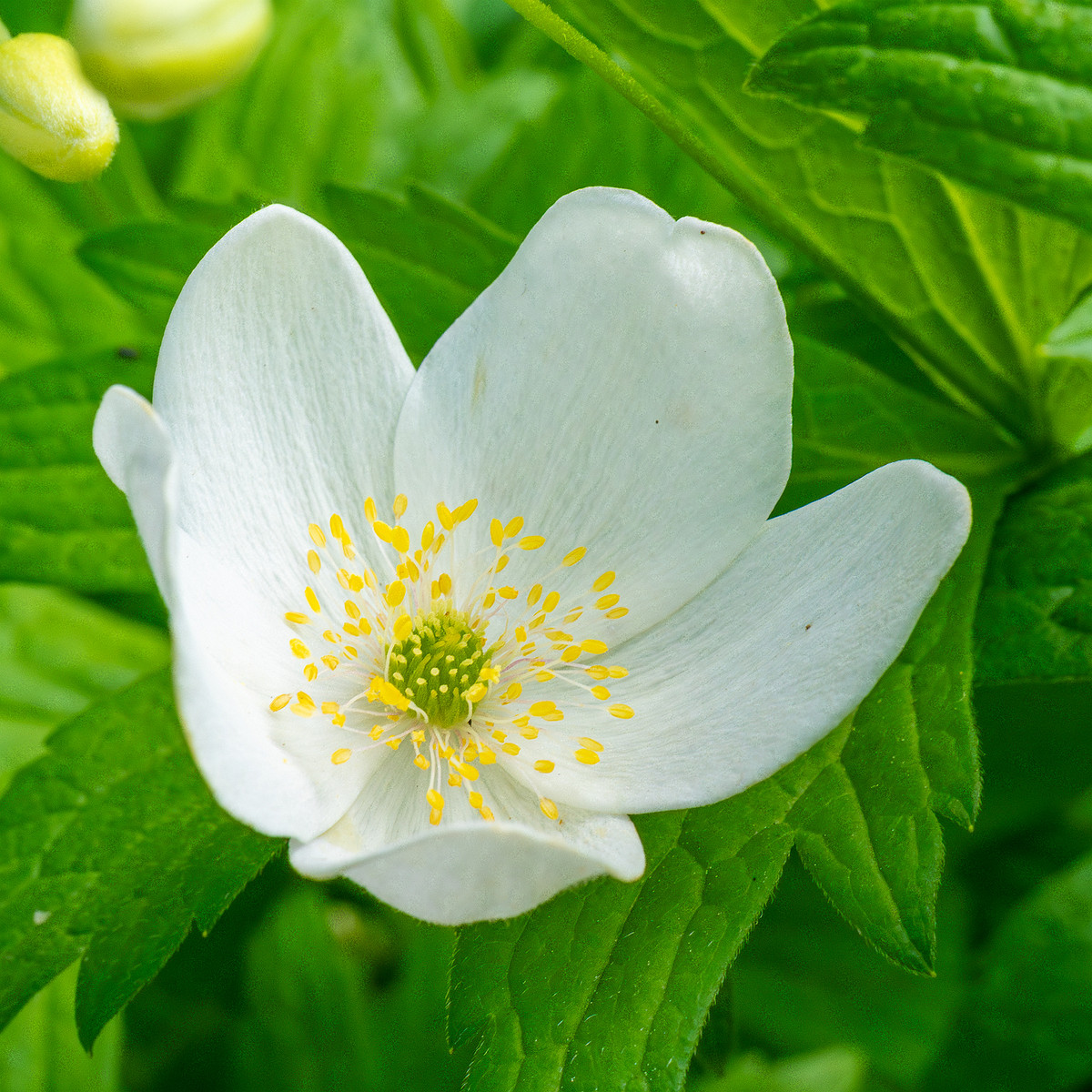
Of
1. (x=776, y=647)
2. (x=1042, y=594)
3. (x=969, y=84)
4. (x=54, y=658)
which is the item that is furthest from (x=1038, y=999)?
(x=54, y=658)

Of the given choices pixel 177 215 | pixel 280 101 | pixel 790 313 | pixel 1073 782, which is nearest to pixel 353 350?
pixel 177 215

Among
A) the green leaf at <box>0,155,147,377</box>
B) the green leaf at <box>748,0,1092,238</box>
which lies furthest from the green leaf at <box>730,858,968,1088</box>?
the green leaf at <box>0,155,147,377</box>

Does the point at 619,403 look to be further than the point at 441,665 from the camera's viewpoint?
No

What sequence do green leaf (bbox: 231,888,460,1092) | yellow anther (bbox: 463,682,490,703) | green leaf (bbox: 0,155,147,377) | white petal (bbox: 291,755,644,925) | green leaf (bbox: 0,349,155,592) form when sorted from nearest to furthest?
white petal (bbox: 291,755,644,925)
yellow anther (bbox: 463,682,490,703)
green leaf (bbox: 0,349,155,592)
green leaf (bbox: 231,888,460,1092)
green leaf (bbox: 0,155,147,377)

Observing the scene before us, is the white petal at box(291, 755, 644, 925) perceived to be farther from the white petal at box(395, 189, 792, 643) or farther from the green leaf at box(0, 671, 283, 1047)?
the white petal at box(395, 189, 792, 643)

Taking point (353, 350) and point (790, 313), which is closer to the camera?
point (353, 350)

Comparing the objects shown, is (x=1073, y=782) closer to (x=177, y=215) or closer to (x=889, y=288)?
(x=889, y=288)

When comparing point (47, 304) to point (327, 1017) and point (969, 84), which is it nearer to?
point (327, 1017)
